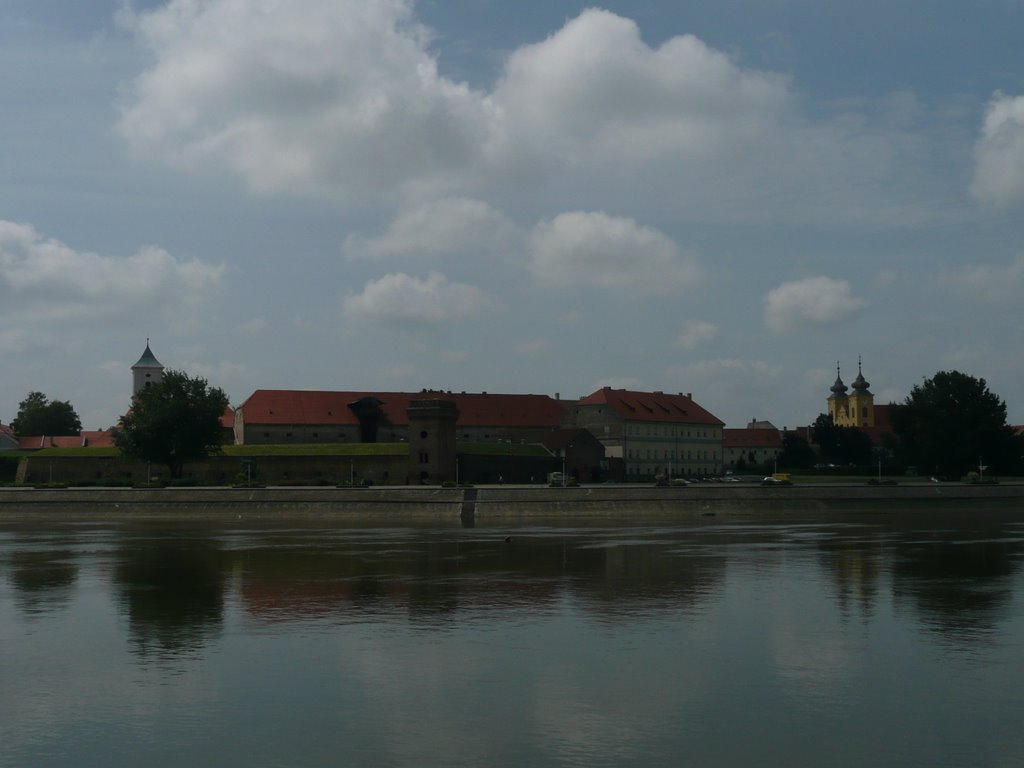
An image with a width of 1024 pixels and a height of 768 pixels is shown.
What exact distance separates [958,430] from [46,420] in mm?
109646

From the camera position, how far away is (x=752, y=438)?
537 feet

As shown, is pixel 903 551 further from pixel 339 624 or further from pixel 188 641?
pixel 188 641

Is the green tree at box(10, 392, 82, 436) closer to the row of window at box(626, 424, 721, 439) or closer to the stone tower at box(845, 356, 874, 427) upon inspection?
the row of window at box(626, 424, 721, 439)

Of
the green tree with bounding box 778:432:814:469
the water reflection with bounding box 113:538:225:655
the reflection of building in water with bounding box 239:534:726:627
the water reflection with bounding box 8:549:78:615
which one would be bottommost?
the water reflection with bounding box 8:549:78:615

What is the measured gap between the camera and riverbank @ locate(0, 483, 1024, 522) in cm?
6581

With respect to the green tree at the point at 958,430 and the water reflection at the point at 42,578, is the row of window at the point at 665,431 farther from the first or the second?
the water reflection at the point at 42,578

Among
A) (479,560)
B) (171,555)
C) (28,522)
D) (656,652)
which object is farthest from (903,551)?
(28,522)

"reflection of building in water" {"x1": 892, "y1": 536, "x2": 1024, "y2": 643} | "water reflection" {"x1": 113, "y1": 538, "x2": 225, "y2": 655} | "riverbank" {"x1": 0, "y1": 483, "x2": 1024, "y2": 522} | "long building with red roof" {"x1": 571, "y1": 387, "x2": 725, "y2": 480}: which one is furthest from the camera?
"long building with red roof" {"x1": 571, "y1": 387, "x2": 725, "y2": 480}

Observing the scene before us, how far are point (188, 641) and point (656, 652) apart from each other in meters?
9.22

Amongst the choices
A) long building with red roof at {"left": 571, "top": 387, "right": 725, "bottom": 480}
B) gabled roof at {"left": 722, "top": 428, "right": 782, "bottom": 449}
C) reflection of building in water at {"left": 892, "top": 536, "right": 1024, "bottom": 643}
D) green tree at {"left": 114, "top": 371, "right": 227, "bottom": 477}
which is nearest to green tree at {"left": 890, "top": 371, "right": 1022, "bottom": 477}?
long building with red roof at {"left": 571, "top": 387, "right": 725, "bottom": 480}

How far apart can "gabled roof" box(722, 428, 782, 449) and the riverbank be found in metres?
88.0

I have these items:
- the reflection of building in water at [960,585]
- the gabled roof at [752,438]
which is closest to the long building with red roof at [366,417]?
the gabled roof at [752,438]

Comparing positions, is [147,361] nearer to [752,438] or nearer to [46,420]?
[46,420]

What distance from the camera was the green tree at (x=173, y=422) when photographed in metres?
81.9
